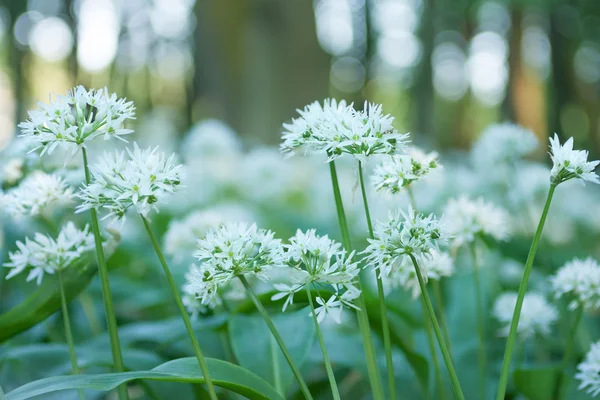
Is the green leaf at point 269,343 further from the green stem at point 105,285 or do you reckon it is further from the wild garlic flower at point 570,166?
the wild garlic flower at point 570,166

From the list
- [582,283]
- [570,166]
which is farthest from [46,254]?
[582,283]

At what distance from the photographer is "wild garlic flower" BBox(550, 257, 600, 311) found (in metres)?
1.31

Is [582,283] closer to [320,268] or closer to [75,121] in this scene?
[320,268]

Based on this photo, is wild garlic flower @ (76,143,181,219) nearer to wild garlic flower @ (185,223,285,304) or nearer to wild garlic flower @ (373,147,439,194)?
wild garlic flower @ (185,223,285,304)

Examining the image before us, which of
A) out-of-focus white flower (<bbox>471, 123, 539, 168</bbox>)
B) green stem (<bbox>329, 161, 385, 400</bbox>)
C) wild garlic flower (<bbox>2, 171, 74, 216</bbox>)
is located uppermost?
out-of-focus white flower (<bbox>471, 123, 539, 168</bbox>)

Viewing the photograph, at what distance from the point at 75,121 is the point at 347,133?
0.42m

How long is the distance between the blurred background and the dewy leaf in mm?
4722

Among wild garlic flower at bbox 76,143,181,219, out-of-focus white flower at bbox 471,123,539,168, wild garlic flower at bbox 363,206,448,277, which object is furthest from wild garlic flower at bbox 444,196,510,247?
wild garlic flower at bbox 76,143,181,219

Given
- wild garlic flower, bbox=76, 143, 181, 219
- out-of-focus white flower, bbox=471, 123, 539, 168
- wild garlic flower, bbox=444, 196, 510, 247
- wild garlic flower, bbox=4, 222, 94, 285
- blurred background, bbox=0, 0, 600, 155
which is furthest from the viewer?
blurred background, bbox=0, 0, 600, 155

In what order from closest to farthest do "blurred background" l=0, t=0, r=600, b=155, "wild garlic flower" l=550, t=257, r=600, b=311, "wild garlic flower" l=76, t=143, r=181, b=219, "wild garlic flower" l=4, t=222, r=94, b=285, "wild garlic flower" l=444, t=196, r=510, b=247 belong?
"wild garlic flower" l=76, t=143, r=181, b=219 < "wild garlic flower" l=4, t=222, r=94, b=285 < "wild garlic flower" l=550, t=257, r=600, b=311 < "wild garlic flower" l=444, t=196, r=510, b=247 < "blurred background" l=0, t=0, r=600, b=155

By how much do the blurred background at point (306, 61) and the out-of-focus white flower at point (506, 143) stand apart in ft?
12.1

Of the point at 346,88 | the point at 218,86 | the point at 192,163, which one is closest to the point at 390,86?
the point at 346,88

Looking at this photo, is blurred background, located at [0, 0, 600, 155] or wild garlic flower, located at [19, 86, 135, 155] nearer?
wild garlic flower, located at [19, 86, 135, 155]

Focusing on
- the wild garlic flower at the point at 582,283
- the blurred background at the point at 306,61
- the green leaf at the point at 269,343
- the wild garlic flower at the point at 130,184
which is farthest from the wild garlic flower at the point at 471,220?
the blurred background at the point at 306,61
